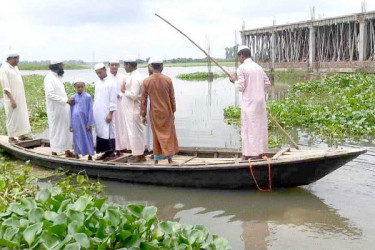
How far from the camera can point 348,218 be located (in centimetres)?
523

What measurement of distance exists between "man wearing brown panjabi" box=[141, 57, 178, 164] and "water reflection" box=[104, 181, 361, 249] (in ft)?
2.11

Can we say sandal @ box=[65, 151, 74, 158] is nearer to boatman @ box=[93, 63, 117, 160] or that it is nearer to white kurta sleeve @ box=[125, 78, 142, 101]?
boatman @ box=[93, 63, 117, 160]

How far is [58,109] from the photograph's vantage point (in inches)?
285

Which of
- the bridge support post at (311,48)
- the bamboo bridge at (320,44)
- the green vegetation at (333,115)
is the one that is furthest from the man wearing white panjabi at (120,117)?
the bridge support post at (311,48)

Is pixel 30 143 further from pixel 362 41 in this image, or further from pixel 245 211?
pixel 362 41

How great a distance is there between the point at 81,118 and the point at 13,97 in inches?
73.5

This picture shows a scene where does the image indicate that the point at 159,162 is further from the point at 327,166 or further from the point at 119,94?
the point at 327,166

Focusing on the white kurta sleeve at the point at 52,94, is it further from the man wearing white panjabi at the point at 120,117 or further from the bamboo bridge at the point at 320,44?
the bamboo bridge at the point at 320,44

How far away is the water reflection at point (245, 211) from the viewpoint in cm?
489

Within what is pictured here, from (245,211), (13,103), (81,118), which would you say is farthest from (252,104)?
(13,103)

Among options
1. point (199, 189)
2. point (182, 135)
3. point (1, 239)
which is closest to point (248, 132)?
point (199, 189)

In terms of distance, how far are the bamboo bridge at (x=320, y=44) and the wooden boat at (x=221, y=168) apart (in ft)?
47.0

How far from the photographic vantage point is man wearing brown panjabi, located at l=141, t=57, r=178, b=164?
635 cm

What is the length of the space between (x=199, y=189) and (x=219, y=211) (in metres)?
0.81
